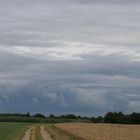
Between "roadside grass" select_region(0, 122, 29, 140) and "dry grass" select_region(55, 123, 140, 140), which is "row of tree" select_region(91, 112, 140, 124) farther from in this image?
"dry grass" select_region(55, 123, 140, 140)

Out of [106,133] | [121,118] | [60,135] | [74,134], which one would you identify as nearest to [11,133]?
[60,135]

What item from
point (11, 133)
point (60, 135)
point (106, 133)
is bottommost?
point (60, 135)

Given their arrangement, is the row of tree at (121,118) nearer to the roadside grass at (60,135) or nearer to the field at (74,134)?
the field at (74,134)

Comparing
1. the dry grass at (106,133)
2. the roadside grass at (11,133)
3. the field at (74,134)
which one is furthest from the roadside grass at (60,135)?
the roadside grass at (11,133)

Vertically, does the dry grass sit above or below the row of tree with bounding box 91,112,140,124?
below

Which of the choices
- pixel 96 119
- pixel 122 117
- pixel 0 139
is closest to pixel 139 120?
pixel 122 117

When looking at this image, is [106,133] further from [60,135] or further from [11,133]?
[11,133]

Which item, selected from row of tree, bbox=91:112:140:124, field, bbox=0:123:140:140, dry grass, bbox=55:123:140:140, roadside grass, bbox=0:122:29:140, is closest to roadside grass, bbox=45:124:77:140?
field, bbox=0:123:140:140

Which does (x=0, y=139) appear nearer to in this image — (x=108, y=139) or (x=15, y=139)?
(x=15, y=139)

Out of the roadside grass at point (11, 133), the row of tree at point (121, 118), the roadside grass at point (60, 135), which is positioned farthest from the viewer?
the row of tree at point (121, 118)

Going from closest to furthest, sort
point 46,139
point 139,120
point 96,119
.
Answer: point 46,139
point 139,120
point 96,119

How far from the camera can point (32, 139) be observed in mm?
54469

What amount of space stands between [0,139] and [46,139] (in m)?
5.87

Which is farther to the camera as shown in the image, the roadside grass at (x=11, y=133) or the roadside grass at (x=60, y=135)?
the roadside grass at (x=11, y=133)
